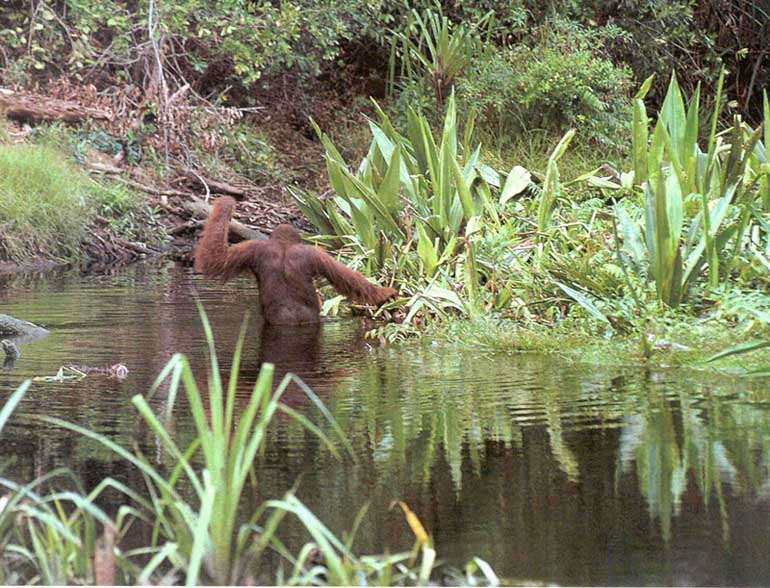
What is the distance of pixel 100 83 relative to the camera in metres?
19.7

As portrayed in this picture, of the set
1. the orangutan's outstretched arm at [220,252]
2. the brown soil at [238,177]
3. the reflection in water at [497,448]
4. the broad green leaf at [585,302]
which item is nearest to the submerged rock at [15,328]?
the reflection in water at [497,448]

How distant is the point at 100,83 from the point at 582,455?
15.6 m

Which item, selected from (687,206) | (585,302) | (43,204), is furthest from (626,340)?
(43,204)

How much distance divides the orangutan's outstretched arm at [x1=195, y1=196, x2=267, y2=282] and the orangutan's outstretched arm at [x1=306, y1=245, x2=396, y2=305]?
446 mm

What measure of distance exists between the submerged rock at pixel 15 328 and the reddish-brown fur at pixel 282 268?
1.31 m

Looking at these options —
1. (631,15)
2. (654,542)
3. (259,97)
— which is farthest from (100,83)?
(654,542)

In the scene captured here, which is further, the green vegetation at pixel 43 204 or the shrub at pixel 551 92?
the shrub at pixel 551 92

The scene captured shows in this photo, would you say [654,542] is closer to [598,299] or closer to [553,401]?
[553,401]

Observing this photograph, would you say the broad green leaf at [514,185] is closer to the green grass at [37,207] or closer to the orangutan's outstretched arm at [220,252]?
the orangutan's outstretched arm at [220,252]

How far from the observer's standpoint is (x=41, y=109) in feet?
59.0

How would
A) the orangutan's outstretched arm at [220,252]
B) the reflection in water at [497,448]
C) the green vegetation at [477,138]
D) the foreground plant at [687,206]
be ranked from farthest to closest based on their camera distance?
the orangutan's outstretched arm at [220,252], the green vegetation at [477,138], the foreground plant at [687,206], the reflection in water at [497,448]

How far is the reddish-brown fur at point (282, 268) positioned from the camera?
384 inches

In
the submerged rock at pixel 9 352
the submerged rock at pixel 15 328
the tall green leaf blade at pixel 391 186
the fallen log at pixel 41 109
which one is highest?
the fallen log at pixel 41 109

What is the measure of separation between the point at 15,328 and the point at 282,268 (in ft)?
6.38
